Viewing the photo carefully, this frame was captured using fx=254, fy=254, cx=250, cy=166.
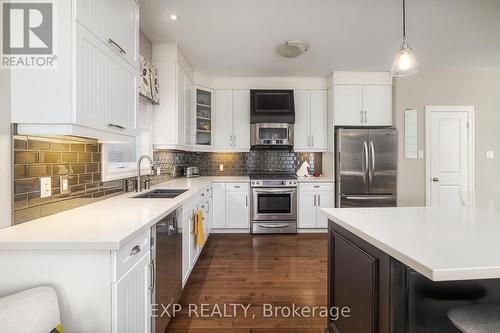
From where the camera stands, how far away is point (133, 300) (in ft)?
3.95

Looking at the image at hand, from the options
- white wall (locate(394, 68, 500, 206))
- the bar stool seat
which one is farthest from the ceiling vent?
the bar stool seat

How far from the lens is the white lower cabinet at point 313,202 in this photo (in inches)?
155

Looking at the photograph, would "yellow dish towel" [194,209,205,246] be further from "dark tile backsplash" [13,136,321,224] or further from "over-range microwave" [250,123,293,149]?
"over-range microwave" [250,123,293,149]

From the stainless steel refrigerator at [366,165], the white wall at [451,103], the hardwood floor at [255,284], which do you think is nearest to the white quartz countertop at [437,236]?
the hardwood floor at [255,284]

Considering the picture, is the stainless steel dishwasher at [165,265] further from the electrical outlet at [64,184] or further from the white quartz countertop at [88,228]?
the electrical outlet at [64,184]

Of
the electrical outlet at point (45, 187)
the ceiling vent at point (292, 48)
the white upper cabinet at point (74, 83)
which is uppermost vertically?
the ceiling vent at point (292, 48)

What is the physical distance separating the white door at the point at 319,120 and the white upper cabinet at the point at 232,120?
108 cm

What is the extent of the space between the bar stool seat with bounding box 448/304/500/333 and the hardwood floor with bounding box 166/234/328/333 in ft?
3.58

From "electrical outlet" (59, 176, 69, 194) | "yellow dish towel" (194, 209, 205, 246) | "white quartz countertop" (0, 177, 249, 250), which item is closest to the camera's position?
"white quartz countertop" (0, 177, 249, 250)

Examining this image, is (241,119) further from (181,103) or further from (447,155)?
(447,155)

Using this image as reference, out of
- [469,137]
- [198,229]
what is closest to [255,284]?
[198,229]

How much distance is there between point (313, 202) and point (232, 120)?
6.12 feet

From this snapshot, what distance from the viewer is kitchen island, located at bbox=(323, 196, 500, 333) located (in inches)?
32.2

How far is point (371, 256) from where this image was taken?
1.16 m
